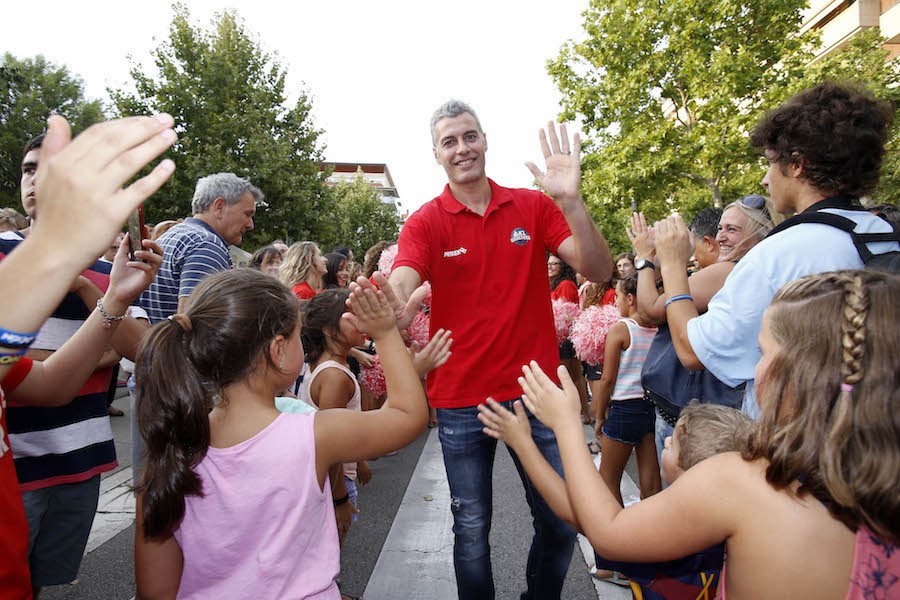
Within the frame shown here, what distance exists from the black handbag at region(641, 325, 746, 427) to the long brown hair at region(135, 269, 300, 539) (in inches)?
75.1

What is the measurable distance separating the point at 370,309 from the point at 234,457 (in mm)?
600

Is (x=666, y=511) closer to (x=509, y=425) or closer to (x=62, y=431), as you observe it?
(x=509, y=425)

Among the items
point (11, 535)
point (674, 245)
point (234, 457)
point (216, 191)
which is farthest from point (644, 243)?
point (216, 191)

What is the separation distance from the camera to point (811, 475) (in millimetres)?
1251

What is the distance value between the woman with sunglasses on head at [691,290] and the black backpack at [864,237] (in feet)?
2.35

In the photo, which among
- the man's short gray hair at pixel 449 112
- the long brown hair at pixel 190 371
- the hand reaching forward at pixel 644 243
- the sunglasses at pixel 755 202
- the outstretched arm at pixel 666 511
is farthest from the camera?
the sunglasses at pixel 755 202

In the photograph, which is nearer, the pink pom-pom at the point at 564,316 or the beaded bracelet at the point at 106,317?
the beaded bracelet at the point at 106,317

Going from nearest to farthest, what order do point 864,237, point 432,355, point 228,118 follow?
point 864,237
point 432,355
point 228,118

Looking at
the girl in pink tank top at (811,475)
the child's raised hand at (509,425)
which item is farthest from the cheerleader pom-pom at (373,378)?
the girl in pink tank top at (811,475)

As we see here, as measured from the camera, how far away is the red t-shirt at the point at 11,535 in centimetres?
155

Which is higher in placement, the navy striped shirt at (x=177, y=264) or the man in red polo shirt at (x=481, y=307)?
the navy striped shirt at (x=177, y=264)

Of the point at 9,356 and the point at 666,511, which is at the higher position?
the point at 9,356

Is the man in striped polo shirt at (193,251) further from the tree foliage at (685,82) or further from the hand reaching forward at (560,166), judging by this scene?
the tree foliage at (685,82)

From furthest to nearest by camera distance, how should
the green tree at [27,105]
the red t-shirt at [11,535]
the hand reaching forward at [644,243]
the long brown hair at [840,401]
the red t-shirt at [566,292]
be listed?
the green tree at [27,105], the red t-shirt at [566,292], the hand reaching forward at [644,243], the red t-shirt at [11,535], the long brown hair at [840,401]
